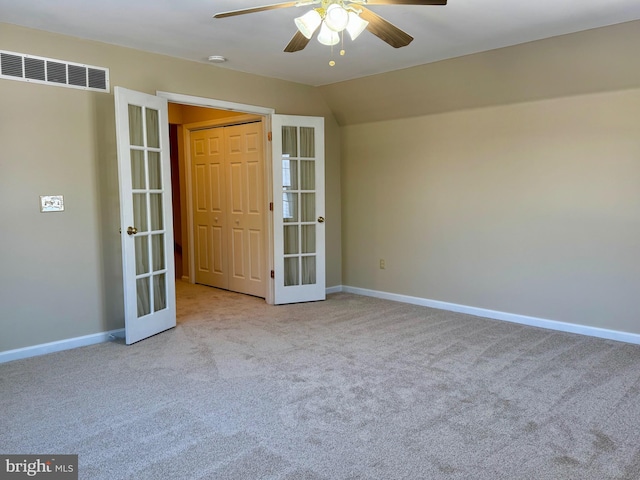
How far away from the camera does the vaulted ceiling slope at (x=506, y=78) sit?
379 cm

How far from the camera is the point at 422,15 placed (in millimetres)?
3422

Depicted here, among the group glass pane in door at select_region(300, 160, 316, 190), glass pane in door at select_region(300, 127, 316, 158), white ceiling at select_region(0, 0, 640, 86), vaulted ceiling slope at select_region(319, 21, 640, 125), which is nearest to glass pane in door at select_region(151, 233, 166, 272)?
white ceiling at select_region(0, 0, 640, 86)

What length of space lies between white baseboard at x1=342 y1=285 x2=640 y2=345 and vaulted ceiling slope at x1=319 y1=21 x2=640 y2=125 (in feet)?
6.75

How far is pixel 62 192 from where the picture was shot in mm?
3857

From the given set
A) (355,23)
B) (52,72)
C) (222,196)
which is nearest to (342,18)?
(355,23)

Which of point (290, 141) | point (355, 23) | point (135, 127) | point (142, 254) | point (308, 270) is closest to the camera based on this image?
point (355, 23)

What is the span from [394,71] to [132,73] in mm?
2535

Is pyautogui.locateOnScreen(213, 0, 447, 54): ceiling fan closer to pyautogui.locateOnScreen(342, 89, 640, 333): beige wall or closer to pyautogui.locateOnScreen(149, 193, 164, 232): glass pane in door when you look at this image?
pyautogui.locateOnScreen(149, 193, 164, 232): glass pane in door

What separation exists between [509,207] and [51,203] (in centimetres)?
407

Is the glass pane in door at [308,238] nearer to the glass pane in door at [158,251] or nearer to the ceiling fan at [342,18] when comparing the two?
the glass pane in door at [158,251]

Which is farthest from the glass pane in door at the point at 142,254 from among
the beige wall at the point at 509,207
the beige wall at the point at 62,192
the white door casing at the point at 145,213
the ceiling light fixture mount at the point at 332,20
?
the beige wall at the point at 509,207

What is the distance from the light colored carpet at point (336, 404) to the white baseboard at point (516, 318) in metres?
0.15

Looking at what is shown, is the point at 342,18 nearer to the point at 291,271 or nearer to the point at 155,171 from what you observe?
the point at 155,171

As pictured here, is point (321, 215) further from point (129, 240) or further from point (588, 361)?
point (588, 361)
